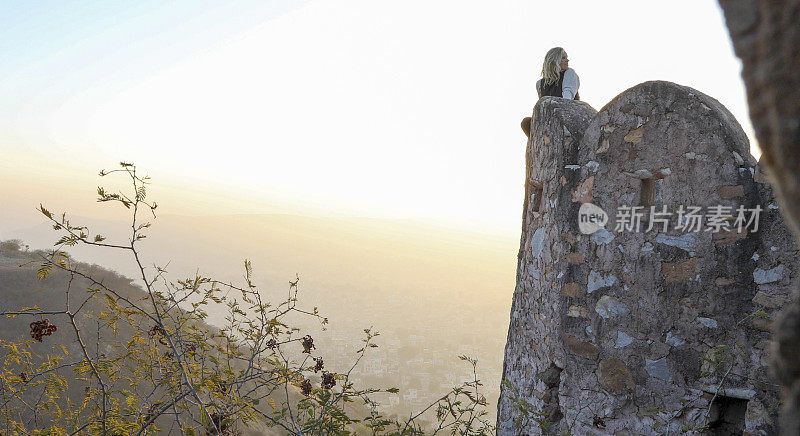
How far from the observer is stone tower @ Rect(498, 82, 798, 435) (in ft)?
9.41

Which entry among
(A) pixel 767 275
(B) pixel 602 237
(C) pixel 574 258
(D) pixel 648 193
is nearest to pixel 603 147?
(D) pixel 648 193

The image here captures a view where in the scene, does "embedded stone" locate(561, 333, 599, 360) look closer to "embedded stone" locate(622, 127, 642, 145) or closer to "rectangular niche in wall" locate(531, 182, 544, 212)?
"rectangular niche in wall" locate(531, 182, 544, 212)

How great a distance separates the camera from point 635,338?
3.14 m

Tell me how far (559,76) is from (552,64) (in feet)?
0.39

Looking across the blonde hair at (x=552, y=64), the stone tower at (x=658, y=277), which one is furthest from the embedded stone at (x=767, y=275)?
the blonde hair at (x=552, y=64)

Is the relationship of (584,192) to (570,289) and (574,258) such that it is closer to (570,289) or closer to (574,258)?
(574,258)

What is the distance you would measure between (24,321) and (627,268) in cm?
1506

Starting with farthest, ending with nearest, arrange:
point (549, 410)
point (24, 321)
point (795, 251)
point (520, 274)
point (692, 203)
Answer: point (24, 321)
point (520, 274)
point (549, 410)
point (692, 203)
point (795, 251)

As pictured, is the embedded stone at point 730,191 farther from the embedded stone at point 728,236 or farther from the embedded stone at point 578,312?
the embedded stone at point 578,312

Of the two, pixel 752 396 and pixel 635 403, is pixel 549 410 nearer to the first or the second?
pixel 635 403

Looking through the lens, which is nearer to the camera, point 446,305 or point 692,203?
point 692,203

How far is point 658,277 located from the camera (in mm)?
3121

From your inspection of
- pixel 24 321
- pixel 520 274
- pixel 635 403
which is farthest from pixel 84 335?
pixel 635 403

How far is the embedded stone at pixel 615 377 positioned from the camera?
10.3 ft
